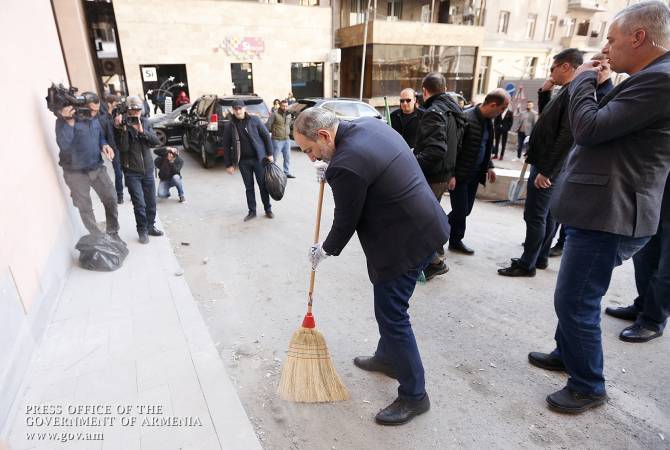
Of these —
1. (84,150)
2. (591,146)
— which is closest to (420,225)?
(591,146)

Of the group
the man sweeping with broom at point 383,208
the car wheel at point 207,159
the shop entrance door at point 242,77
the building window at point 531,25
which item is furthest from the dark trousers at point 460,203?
the building window at point 531,25

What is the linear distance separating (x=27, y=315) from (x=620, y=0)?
41804mm

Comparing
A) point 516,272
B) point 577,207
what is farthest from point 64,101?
point 516,272

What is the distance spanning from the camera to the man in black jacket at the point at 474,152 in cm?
408

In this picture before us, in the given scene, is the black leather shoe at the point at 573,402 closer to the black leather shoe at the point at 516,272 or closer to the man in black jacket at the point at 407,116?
the black leather shoe at the point at 516,272

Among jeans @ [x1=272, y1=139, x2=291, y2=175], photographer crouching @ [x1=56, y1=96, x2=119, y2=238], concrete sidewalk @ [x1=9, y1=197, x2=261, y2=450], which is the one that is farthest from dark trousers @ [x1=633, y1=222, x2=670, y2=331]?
jeans @ [x1=272, y1=139, x2=291, y2=175]

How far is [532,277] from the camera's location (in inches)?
162

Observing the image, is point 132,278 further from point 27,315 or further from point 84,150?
point 84,150

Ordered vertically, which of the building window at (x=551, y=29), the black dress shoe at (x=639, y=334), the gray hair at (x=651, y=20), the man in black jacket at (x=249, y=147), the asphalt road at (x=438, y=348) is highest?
the building window at (x=551, y=29)

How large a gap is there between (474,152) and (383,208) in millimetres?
2523

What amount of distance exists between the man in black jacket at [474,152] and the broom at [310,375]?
2312mm

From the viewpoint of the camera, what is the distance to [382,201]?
82.7 inches

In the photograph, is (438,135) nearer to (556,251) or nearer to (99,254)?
(556,251)

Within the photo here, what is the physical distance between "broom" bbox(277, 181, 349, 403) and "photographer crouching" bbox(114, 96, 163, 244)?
340 centimetres
